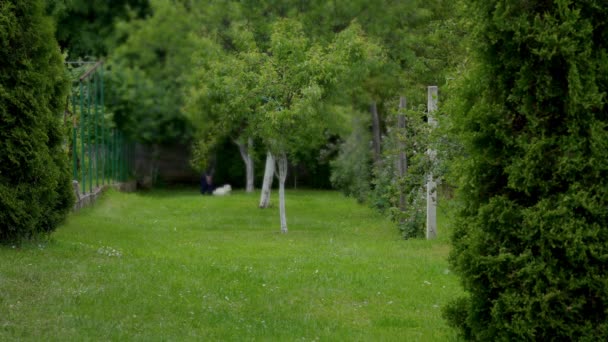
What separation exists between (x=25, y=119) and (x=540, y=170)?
7225 millimetres

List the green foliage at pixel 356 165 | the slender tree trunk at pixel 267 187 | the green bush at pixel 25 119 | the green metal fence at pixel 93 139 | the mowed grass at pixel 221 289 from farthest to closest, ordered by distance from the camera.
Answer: the green foliage at pixel 356 165
the slender tree trunk at pixel 267 187
the green metal fence at pixel 93 139
the green bush at pixel 25 119
the mowed grass at pixel 221 289

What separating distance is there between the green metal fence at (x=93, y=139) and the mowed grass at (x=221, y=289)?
539cm

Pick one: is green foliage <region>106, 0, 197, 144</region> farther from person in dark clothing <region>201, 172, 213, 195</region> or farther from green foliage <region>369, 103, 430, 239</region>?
green foliage <region>369, 103, 430, 239</region>

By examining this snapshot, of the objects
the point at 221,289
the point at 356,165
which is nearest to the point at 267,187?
the point at 356,165

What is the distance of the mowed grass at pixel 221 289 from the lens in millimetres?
7230

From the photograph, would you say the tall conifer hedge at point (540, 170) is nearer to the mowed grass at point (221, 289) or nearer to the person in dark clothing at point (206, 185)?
the mowed grass at point (221, 289)

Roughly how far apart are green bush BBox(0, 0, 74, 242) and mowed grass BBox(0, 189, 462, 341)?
496 millimetres

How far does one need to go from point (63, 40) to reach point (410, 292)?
31924 millimetres

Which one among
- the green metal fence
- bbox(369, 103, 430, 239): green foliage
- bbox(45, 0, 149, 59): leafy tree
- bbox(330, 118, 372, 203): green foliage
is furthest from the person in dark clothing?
bbox(369, 103, 430, 239): green foliage

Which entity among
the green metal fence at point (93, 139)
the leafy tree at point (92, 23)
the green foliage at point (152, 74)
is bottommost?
the green metal fence at point (93, 139)

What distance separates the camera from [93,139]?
25.6 m

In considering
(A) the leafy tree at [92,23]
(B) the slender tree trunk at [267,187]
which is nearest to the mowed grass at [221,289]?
(B) the slender tree trunk at [267,187]

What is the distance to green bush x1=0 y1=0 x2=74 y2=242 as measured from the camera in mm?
10789

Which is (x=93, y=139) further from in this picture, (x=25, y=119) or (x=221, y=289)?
(x=221, y=289)
